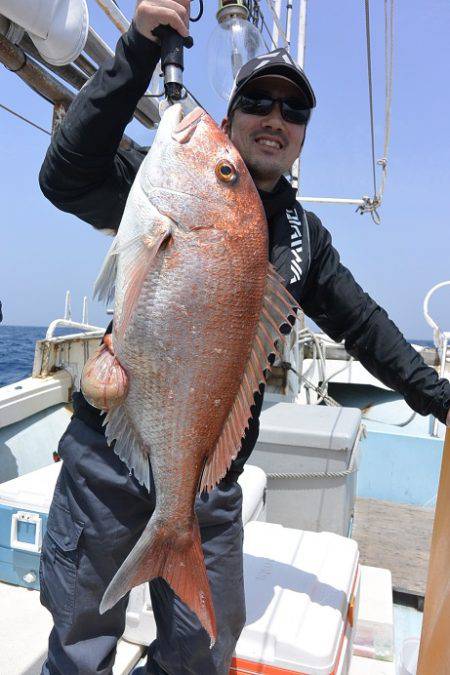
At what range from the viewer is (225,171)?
4.87ft

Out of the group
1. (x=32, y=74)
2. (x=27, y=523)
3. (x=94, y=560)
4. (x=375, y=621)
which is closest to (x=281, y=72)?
(x=32, y=74)

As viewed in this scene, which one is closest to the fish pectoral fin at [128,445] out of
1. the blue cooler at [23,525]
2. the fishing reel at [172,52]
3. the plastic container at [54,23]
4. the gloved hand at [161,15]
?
the fishing reel at [172,52]

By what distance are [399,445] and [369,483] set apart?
0.61m

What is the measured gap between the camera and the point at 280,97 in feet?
6.32

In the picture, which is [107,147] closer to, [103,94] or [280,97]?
[103,94]

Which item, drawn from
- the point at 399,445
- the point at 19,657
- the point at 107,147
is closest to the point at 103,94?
the point at 107,147

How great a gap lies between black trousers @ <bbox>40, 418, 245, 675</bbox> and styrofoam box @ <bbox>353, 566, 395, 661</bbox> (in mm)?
1157

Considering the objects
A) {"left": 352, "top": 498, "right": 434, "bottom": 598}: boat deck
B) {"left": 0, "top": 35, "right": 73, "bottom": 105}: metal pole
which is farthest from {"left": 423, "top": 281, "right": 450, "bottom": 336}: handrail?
{"left": 0, "top": 35, "right": 73, "bottom": 105}: metal pole

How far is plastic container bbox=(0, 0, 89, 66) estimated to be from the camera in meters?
2.36

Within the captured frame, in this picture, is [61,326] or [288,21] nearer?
[61,326]

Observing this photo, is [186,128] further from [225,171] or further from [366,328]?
[366,328]

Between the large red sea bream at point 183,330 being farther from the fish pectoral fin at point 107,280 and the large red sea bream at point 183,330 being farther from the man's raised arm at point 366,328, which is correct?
the man's raised arm at point 366,328

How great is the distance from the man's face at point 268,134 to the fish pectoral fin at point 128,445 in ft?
3.55

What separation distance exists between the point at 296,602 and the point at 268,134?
198cm
